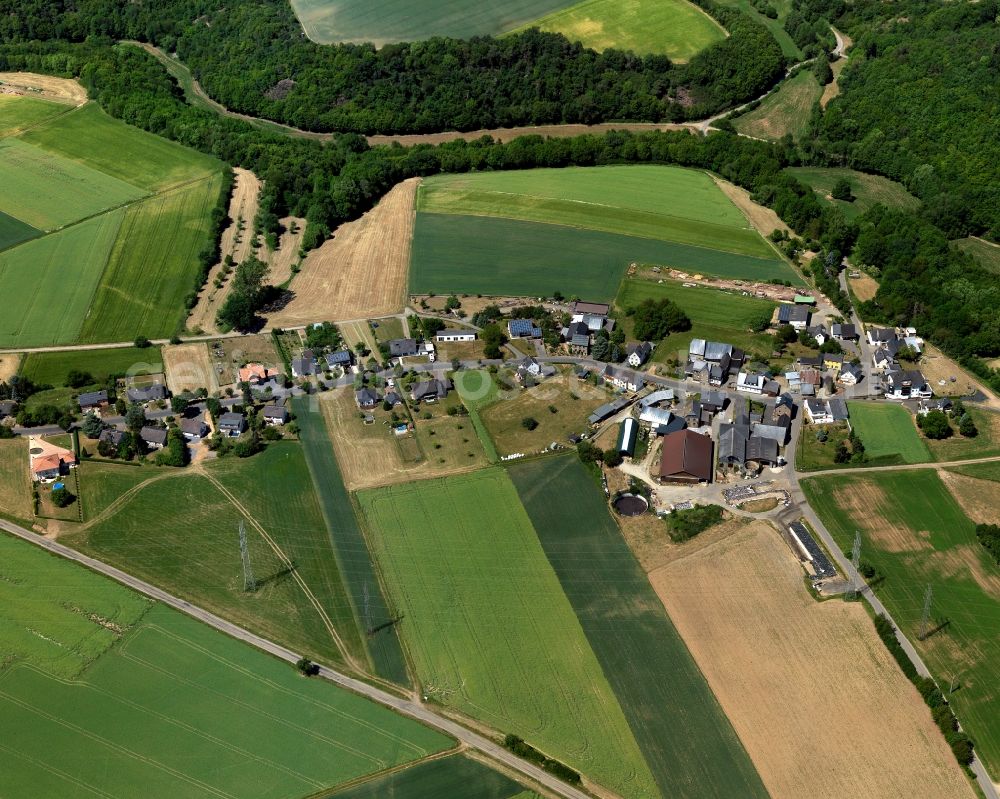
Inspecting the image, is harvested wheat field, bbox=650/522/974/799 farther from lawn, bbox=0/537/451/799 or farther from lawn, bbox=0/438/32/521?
lawn, bbox=0/438/32/521

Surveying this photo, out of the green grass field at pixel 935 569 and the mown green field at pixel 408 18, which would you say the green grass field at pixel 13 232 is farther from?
the green grass field at pixel 935 569

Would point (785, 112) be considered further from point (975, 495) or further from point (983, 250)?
point (975, 495)

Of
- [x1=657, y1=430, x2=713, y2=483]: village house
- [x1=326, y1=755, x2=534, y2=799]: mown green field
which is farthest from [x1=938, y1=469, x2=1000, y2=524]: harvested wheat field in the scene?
[x1=326, y1=755, x2=534, y2=799]: mown green field

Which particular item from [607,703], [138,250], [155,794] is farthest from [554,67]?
[155,794]

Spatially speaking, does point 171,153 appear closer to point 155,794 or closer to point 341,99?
point 341,99

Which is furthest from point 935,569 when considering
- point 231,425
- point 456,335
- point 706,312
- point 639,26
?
point 639,26

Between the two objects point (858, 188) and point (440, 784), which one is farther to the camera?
point (858, 188)
